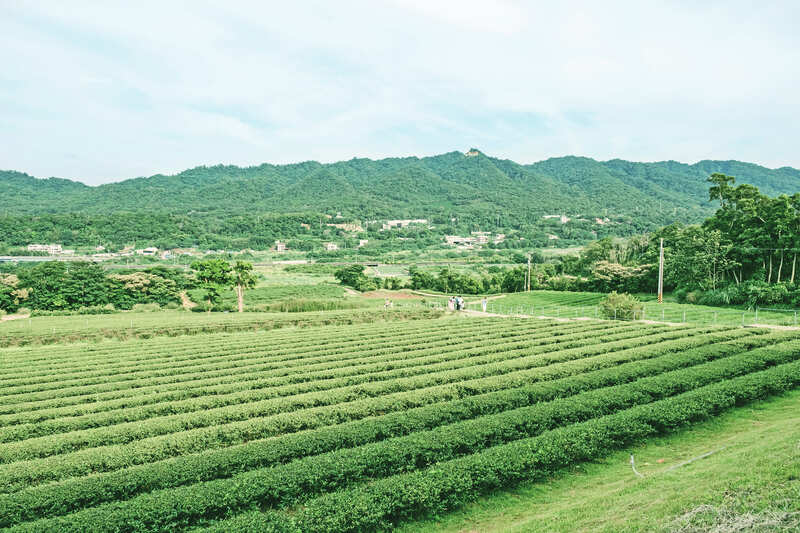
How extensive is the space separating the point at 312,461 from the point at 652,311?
3600cm

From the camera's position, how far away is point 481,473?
371 inches

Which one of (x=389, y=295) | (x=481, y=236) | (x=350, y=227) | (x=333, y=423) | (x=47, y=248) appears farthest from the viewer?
(x=350, y=227)

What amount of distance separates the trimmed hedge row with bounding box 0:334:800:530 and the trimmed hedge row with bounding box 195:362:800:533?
2.12 feet

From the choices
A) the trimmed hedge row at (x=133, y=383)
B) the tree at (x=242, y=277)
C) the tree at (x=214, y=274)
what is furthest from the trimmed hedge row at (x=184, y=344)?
the tree at (x=214, y=274)

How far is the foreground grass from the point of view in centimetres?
654

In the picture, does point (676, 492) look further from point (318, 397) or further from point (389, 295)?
point (389, 295)

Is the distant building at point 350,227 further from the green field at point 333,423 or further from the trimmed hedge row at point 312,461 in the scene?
the trimmed hedge row at point 312,461

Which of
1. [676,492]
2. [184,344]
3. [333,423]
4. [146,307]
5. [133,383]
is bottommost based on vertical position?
[146,307]

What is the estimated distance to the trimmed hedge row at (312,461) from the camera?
8.51 meters

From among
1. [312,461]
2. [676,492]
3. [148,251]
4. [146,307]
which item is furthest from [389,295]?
[148,251]

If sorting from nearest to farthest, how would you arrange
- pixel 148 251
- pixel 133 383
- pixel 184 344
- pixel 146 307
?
1. pixel 133 383
2. pixel 184 344
3. pixel 146 307
4. pixel 148 251

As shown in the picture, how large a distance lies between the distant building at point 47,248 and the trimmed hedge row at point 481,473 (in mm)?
139423

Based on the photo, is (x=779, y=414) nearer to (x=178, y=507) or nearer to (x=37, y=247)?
(x=178, y=507)

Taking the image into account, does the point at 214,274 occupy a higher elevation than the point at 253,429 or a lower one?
higher
